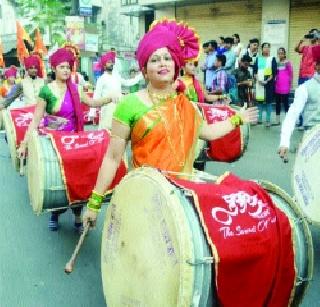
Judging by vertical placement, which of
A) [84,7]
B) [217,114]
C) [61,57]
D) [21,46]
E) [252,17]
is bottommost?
[217,114]

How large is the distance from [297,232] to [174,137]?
834mm

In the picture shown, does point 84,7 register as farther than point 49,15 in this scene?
Yes

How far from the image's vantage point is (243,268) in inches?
86.7

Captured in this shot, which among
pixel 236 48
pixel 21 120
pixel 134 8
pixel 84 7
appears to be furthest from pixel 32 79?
pixel 134 8

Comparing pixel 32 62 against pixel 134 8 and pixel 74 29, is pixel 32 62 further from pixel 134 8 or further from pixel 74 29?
pixel 134 8

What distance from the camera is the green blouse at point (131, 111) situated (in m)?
2.93

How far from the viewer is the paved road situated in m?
3.85

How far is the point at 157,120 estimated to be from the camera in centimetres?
292

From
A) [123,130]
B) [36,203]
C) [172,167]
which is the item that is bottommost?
[36,203]

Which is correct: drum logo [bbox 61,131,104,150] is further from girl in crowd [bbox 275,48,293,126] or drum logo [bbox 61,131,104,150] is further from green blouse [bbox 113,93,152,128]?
girl in crowd [bbox 275,48,293,126]

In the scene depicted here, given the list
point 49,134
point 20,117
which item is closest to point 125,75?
point 20,117

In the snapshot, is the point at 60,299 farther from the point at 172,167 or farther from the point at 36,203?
the point at 172,167

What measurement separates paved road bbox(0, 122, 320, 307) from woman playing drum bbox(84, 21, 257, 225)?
111 cm

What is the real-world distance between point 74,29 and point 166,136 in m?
17.3
